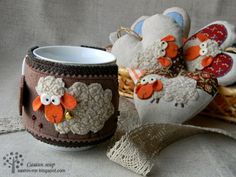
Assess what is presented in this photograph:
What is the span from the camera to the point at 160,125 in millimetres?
592

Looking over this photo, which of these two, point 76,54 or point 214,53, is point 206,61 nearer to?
point 214,53

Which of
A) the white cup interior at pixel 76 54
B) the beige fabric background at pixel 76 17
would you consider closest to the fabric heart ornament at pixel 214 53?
the white cup interior at pixel 76 54

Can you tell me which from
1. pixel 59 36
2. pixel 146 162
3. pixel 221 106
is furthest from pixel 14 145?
pixel 59 36

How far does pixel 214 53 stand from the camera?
75cm

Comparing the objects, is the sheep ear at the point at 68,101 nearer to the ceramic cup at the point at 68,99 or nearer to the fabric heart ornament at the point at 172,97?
the ceramic cup at the point at 68,99

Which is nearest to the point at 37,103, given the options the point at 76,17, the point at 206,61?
the point at 206,61

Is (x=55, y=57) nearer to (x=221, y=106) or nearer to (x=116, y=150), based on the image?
(x=116, y=150)

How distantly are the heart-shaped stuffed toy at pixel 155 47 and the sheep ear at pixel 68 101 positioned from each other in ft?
0.86

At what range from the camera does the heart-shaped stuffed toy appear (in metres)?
0.74

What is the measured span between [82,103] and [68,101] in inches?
0.7

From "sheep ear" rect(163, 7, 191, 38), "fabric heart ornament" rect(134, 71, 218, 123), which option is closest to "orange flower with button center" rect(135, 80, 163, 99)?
"fabric heart ornament" rect(134, 71, 218, 123)

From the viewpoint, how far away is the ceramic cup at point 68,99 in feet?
1.69

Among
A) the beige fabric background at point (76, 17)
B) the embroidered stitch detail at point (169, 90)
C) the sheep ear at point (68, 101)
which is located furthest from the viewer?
the beige fabric background at point (76, 17)

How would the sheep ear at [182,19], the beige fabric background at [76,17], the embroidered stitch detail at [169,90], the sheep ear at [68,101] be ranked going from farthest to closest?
the beige fabric background at [76,17], the sheep ear at [182,19], the embroidered stitch detail at [169,90], the sheep ear at [68,101]
